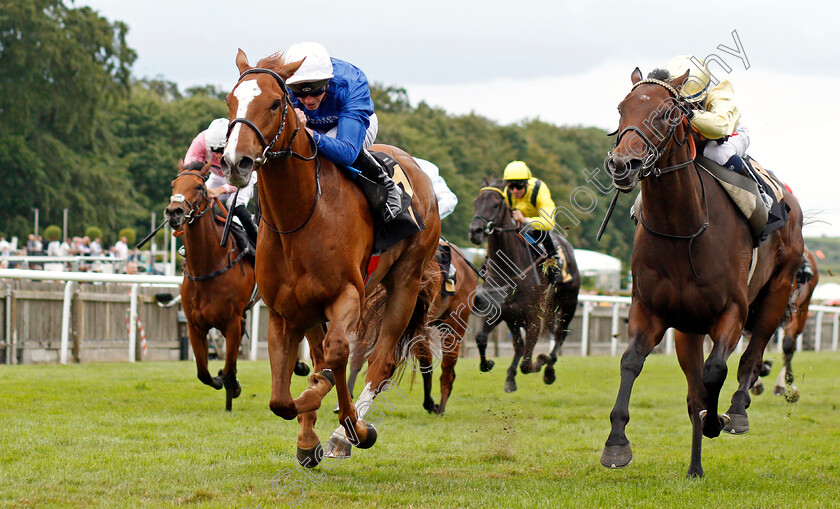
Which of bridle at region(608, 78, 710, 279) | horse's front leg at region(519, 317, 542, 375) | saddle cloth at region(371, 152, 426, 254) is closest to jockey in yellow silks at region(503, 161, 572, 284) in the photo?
horse's front leg at region(519, 317, 542, 375)

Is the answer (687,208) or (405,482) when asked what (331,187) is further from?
(687,208)

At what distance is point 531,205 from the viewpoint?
12.5 meters

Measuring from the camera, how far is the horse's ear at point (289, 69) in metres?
5.30

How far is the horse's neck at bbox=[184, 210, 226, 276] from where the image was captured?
9.32m

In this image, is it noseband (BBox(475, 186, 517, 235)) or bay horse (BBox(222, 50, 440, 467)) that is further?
noseband (BBox(475, 186, 517, 235))

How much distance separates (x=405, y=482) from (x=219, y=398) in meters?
5.07

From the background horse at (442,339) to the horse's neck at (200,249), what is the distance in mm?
1613

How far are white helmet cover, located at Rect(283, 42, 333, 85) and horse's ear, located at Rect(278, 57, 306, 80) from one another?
0.13 metres

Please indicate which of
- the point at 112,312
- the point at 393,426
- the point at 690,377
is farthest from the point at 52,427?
the point at 112,312

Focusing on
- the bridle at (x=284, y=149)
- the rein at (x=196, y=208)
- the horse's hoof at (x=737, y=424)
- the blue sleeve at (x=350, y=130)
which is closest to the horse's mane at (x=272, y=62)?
the bridle at (x=284, y=149)

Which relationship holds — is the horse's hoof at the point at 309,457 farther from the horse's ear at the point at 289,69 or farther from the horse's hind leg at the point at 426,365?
the horse's hind leg at the point at 426,365

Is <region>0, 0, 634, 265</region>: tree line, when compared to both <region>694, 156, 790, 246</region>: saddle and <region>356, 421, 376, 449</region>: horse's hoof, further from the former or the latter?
<region>356, 421, 376, 449</region>: horse's hoof

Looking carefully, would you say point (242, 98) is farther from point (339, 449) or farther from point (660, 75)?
point (660, 75)

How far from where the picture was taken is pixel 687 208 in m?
6.05
